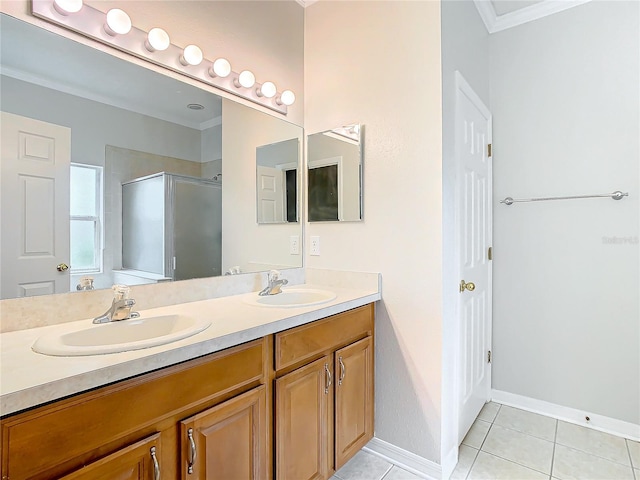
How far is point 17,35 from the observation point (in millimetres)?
1104

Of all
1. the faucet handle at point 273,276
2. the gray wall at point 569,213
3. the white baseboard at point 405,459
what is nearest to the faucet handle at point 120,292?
the faucet handle at point 273,276

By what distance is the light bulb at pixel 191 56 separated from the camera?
1511mm

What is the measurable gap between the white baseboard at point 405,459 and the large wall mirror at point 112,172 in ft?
3.77

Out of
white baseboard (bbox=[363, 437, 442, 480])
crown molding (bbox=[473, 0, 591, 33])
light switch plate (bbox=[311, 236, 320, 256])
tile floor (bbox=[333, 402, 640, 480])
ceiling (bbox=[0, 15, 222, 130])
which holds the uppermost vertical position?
crown molding (bbox=[473, 0, 591, 33])

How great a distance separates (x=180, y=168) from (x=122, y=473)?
1.19 metres

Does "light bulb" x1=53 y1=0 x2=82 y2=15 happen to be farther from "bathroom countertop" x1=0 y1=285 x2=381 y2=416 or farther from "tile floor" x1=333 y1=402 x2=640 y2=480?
"tile floor" x1=333 y1=402 x2=640 y2=480

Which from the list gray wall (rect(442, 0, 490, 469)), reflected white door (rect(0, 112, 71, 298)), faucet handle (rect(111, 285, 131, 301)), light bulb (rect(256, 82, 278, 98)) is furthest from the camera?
light bulb (rect(256, 82, 278, 98))

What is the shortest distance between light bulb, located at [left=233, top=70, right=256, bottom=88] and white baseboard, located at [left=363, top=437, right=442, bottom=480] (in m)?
2.01

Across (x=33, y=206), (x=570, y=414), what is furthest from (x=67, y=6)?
(x=570, y=414)

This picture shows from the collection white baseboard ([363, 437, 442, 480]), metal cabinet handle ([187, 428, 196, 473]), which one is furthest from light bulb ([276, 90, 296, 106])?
white baseboard ([363, 437, 442, 480])

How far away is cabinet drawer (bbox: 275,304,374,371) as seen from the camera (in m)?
1.27

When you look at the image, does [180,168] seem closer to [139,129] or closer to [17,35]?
[139,129]

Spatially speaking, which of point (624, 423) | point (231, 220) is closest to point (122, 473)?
point (231, 220)

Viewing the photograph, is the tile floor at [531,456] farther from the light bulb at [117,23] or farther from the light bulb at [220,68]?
the light bulb at [117,23]
